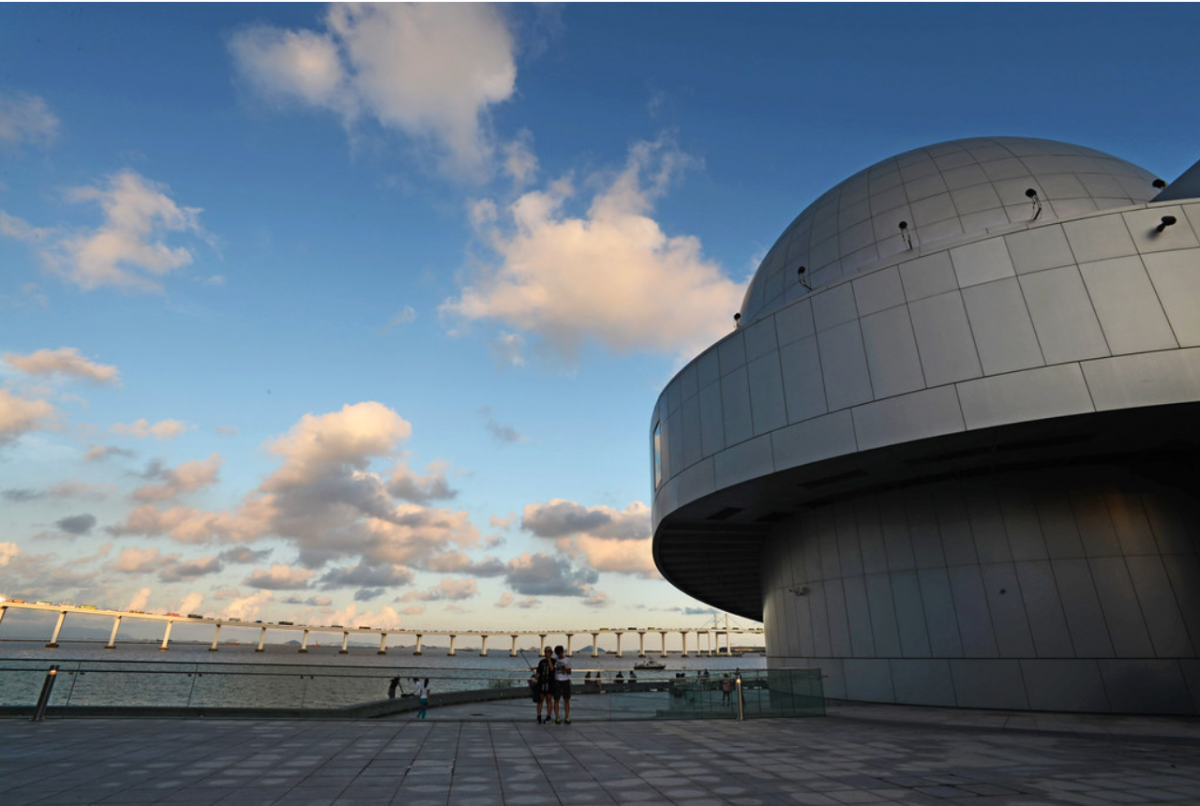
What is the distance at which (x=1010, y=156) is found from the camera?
21938 mm

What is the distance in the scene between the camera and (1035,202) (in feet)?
63.8

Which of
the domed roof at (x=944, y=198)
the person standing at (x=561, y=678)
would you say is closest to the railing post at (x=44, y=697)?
the person standing at (x=561, y=678)

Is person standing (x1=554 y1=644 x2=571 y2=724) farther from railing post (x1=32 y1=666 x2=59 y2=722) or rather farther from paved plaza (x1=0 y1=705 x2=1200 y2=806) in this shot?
railing post (x1=32 y1=666 x2=59 y2=722)

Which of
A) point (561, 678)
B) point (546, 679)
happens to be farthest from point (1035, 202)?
point (546, 679)

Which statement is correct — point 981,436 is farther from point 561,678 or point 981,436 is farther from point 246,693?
point 246,693

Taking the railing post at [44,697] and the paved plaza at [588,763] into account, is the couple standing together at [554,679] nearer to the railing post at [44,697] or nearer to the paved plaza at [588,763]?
the paved plaza at [588,763]

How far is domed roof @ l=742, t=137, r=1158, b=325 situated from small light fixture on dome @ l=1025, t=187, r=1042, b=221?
0.04 meters

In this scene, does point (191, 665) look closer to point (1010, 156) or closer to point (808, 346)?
point (808, 346)

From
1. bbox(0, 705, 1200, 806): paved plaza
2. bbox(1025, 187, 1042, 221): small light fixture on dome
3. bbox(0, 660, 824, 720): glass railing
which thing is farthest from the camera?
bbox(1025, 187, 1042, 221): small light fixture on dome

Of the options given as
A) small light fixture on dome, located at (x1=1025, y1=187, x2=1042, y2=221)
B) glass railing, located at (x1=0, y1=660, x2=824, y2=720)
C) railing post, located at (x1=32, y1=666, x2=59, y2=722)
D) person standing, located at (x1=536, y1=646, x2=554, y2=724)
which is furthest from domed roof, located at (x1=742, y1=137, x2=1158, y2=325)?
railing post, located at (x1=32, y1=666, x2=59, y2=722)

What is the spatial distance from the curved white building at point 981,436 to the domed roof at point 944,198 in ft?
0.34

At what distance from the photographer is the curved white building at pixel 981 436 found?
1377 centimetres

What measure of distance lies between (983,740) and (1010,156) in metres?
20.2

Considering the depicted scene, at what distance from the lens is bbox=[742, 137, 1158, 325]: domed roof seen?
19875 mm
